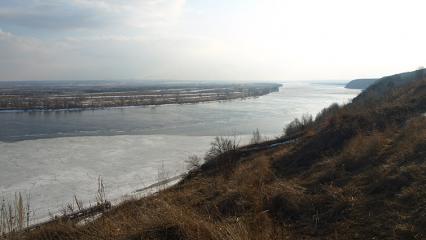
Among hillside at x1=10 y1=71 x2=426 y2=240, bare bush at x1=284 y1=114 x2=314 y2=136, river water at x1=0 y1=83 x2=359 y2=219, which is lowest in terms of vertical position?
river water at x1=0 y1=83 x2=359 y2=219

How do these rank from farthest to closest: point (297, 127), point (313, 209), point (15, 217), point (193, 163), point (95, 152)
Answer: point (297, 127) → point (95, 152) → point (193, 163) → point (313, 209) → point (15, 217)

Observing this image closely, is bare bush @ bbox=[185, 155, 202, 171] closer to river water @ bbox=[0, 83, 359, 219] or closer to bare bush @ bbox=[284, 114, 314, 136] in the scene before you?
river water @ bbox=[0, 83, 359, 219]

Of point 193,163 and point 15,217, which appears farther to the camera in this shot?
point 193,163

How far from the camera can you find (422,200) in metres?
4.82

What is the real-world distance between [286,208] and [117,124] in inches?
1613

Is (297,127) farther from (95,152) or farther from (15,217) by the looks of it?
(15,217)

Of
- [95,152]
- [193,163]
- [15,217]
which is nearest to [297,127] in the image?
[193,163]

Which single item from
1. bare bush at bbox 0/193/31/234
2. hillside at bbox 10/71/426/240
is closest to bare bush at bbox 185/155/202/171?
hillside at bbox 10/71/426/240

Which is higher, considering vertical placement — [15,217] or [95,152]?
[15,217]

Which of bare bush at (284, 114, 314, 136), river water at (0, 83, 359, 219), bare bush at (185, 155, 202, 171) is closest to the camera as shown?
river water at (0, 83, 359, 219)

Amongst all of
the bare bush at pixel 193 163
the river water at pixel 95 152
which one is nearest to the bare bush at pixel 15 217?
the river water at pixel 95 152

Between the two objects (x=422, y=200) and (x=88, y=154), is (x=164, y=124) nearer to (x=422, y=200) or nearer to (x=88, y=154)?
(x=88, y=154)

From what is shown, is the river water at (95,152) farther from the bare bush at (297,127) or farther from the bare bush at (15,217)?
the bare bush at (15,217)

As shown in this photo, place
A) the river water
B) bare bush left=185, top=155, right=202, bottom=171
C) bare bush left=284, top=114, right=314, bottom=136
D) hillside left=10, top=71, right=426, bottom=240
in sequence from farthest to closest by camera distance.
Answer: bare bush left=284, top=114, right=314, bottom=136
bare bush left=185, top=155, right=202, bottom=171
the river water
hillside left=10, top=71, right=426, bottom=240
